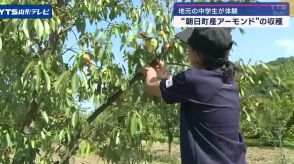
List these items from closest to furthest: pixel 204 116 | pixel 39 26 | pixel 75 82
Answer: pixel 204 116 < pixel 75 82 < pixel 39 26

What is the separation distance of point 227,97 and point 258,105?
1.31 meters

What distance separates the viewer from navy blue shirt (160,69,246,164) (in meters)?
2.36

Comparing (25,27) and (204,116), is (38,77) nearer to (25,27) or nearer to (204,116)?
(25,27)

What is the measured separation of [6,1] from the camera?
3.10m

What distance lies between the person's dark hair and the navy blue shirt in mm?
40

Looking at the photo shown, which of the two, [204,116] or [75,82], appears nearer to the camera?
[204,116]

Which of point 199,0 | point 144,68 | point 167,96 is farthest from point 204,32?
point 199,0

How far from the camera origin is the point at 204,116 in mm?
2395

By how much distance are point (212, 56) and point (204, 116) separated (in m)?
0.28

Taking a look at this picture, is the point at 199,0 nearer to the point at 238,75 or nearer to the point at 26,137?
the point at 238,75
